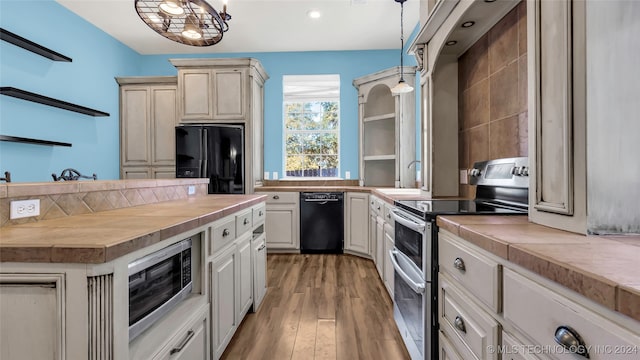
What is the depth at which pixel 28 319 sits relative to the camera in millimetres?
765

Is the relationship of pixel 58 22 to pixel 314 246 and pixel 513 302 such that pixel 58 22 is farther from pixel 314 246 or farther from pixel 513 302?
pixel 513 302

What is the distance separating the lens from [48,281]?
0.76 m

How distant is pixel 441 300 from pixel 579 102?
36.4 inches

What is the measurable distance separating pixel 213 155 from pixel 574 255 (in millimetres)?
3696

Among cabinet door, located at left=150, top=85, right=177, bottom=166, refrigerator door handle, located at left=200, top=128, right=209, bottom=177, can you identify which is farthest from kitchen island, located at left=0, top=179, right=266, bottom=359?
cabinet door, located at left=150, top=85, right=177, bottom=166

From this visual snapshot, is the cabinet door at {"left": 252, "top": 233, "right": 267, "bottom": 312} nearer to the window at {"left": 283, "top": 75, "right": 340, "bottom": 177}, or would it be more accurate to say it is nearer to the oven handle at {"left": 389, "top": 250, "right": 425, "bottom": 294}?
the oven handle at {"left": 389, "top": 250, "right": 425, "bottom": 294}

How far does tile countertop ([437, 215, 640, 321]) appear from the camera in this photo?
51 cm

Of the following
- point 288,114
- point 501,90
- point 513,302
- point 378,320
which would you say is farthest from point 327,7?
Answer: point 513,302

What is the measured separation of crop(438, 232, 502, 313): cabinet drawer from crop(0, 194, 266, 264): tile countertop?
1.06 metres

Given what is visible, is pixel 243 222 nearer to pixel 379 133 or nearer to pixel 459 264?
pixel 459 264

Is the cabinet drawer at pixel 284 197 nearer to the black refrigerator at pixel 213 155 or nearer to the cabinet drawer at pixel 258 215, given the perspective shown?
the black refrigerator at pixel 213 155

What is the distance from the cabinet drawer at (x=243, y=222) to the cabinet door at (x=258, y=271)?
0.67ft

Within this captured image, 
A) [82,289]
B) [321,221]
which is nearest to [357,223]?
[321,221]

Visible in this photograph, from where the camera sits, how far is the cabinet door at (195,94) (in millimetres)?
3912
